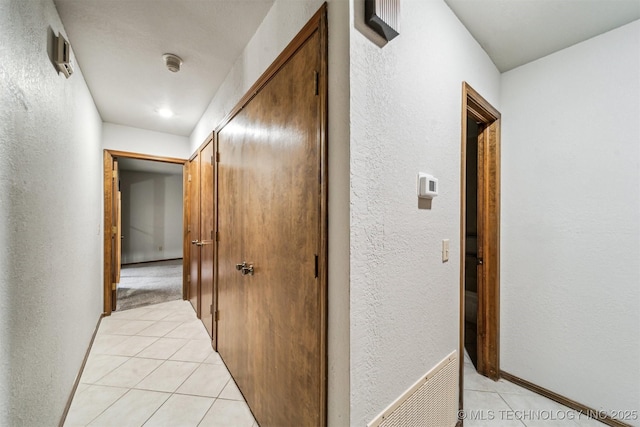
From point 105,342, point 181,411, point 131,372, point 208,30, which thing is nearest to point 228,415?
point 181,411

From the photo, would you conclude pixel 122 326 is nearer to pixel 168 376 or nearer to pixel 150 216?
pixel 168 376

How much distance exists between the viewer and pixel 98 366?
202 centimetres

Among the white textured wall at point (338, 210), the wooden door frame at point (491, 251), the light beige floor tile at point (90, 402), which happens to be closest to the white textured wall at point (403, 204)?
the white textured wall at point (338, 210)

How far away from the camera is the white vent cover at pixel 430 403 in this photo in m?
1.00

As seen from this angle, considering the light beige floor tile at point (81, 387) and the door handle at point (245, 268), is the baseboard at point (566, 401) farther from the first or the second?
the light beige floor tile at point (81, 387)

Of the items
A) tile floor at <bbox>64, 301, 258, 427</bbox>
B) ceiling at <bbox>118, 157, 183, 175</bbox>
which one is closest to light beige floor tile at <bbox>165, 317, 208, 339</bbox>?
tile floor at <bbox>64, 301, 258, 427</bbox>

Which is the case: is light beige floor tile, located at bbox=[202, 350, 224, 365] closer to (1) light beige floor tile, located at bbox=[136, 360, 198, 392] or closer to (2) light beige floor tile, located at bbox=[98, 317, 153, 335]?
(1) light beige floor tile, located at bbox=[136, 360, 198, 392]

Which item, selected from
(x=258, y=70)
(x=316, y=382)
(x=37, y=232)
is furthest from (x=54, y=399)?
(x=258, y=70)

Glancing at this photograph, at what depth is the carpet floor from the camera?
3609 millimetres

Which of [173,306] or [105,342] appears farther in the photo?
[173,306]

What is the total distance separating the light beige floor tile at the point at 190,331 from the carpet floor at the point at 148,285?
Result: 1130mm

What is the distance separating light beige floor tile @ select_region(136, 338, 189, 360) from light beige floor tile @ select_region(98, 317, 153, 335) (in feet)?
1.47

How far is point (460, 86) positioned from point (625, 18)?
1002 mm

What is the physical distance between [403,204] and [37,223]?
5.60 feet
